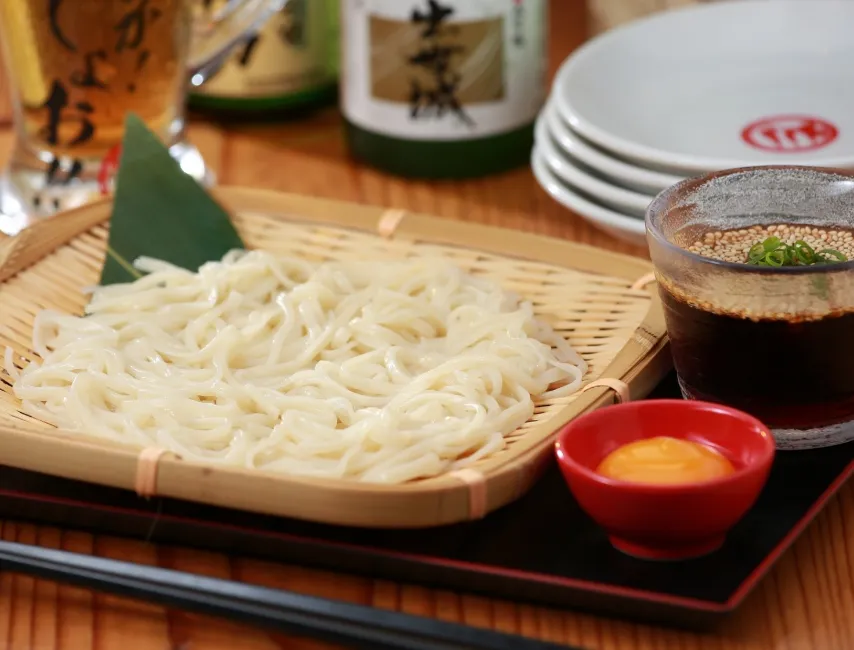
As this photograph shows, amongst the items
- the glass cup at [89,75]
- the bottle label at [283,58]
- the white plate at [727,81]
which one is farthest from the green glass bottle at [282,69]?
the white plate at [727,81]

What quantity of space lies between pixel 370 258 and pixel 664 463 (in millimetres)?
553

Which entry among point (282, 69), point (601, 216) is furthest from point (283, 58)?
point (601, 216)

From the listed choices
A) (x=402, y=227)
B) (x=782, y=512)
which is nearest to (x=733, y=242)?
(x=782, y=512)

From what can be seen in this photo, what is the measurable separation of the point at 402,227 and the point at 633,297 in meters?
0.29

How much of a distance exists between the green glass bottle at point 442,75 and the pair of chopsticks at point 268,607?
1.02 m

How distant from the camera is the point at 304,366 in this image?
121cm

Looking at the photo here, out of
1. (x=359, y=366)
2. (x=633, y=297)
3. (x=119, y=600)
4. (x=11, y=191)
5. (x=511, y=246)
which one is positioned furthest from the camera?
(x=11, y=191)

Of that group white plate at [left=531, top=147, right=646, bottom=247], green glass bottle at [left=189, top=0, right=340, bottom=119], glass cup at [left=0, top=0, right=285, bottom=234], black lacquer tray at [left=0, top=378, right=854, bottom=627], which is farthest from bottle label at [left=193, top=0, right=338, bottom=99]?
black lacquer tray at [left=0, top=378, right=854, bottom=627]

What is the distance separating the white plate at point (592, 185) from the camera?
1.44m

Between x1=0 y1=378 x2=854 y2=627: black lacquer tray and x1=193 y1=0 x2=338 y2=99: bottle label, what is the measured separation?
3.69 feet

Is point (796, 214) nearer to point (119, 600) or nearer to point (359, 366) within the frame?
point (359, 366)

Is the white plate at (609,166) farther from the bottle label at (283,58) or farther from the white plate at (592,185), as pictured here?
the bottle label at (283,58)

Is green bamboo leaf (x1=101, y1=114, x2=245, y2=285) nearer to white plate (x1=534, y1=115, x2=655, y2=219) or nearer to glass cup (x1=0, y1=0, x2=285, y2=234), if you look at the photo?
glass cup (x1=0, y1=0, x2=285, y2=234)

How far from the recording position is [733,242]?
46.3 inches
